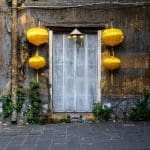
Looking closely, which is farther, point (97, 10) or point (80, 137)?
point (97, 10)

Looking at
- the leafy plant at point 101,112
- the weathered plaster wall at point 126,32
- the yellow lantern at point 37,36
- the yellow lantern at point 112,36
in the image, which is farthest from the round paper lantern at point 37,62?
the leafy plant at point 101,112

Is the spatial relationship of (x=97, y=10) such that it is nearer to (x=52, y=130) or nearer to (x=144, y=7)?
(x=144, y=7)

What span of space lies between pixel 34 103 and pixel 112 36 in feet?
9.09

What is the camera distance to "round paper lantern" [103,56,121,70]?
44.9ft

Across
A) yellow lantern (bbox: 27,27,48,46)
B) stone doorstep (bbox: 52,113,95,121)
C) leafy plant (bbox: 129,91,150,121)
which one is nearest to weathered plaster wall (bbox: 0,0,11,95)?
yellow lantern (bbox: 27,27,48,46)

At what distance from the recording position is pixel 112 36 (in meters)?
13.6

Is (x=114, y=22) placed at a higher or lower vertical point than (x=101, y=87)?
higher

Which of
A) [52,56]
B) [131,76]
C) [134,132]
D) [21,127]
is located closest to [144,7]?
[131,76]

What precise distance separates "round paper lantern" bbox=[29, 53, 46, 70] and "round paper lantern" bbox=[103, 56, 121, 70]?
A: 5.50ft

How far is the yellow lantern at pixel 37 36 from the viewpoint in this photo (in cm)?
1353

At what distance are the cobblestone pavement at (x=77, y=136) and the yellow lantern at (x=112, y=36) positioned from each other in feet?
7.14

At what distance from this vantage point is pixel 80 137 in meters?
11.4

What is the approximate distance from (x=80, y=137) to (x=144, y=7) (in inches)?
177

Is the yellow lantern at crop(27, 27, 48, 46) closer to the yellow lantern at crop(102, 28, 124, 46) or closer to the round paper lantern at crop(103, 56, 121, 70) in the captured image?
the yellow lantern at crop(102, 28, 124, 46)
